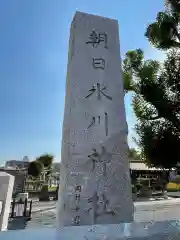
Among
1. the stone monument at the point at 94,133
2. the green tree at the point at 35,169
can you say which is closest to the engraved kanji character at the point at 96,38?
the stone monument at the point at 94,133

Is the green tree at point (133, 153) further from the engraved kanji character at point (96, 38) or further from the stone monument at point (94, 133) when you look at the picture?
the engraved kanji character at point (96, 38)

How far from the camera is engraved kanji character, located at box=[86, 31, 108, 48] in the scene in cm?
→ 412

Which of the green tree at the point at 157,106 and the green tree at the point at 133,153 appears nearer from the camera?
the green tree at the point at 157,106

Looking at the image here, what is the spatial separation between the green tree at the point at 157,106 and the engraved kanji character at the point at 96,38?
14.5ft

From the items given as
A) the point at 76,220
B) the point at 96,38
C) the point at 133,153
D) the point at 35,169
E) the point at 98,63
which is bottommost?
the point at 76,220

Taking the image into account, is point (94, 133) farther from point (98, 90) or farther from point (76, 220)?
point (76, 220)

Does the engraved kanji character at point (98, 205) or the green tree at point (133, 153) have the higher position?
the green tree at point (133, 153)

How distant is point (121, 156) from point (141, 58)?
256 inches

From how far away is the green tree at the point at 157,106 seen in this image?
8156mm

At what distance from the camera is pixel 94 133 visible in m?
3.72

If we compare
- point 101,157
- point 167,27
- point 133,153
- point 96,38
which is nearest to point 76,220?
point 101,157

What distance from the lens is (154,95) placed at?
27.2ft

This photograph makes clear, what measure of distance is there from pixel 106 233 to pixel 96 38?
3316 mm

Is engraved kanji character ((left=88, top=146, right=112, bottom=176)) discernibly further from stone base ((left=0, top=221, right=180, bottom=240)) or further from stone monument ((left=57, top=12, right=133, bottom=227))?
stone base ((left=0, top=221, right=180, bottom=240))
